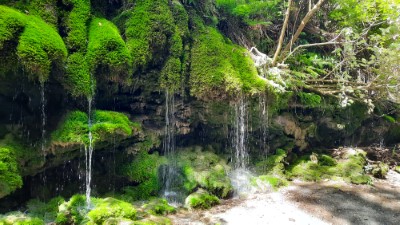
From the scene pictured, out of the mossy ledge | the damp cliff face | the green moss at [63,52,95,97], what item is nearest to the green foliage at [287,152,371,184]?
the damp cliff face

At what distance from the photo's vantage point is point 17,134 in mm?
6789

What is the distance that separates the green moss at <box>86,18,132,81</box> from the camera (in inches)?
293

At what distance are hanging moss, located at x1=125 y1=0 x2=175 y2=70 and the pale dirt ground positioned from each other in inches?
189

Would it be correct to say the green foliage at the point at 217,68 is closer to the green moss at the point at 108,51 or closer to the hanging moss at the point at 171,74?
the hanging moss at the point at 171,74

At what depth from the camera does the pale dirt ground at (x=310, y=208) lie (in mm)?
7004

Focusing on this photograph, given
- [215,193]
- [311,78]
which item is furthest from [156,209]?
[311,78]

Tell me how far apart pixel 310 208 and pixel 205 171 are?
340 cm

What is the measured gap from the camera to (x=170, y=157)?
31.8 ft

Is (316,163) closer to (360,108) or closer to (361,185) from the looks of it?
(361,185)

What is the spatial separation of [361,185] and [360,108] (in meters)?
5.08

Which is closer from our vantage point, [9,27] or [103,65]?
[9,27]

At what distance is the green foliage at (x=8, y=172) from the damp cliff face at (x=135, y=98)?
0.02 m

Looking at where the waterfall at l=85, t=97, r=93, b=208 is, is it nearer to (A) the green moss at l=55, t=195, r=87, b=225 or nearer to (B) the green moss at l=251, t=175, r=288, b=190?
(A) the green moss at l=55, t=195, r=87, b=225

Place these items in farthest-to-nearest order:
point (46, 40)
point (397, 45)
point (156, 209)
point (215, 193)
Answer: point (397, 45)
point (215, 193)
point (156, 209)
point (46, 40)
